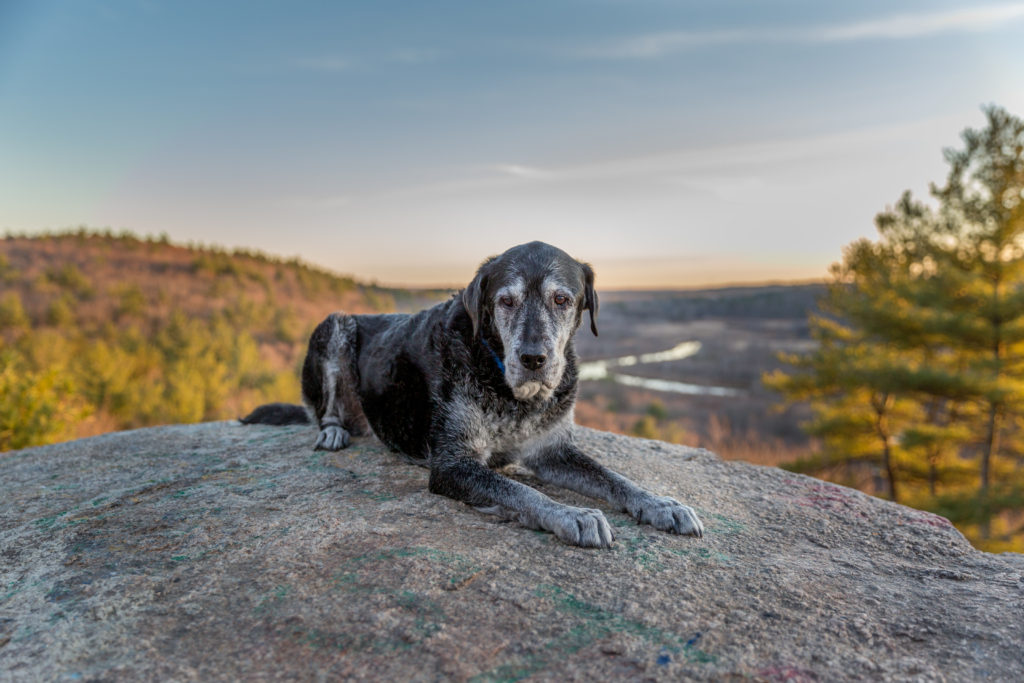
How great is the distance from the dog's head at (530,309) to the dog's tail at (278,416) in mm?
3431

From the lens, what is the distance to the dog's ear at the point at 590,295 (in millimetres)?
4387

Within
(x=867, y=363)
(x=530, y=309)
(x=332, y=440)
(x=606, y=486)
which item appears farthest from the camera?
(x=867, y=363)

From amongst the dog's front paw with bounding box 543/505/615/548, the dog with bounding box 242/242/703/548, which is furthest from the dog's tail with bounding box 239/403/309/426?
the dog's front paw with bounding box 543/505/615/548

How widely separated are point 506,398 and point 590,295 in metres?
0.99

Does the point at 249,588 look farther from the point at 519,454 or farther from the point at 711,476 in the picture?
the point at 711,476

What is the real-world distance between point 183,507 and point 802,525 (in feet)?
14.0

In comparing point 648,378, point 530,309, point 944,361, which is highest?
point 530,309

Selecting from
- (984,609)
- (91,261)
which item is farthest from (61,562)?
(91,261)

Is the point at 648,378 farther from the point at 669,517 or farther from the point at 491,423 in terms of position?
the point at 669,517

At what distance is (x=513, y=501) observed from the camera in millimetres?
3662

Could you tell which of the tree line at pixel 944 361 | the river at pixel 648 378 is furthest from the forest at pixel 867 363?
the river at pixel 648 378

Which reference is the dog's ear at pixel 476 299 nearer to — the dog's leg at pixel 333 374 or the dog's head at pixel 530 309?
the dog's head at pixel 530 309

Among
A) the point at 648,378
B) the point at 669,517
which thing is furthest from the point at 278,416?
the point at 648,378

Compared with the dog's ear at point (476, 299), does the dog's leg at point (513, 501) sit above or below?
below
